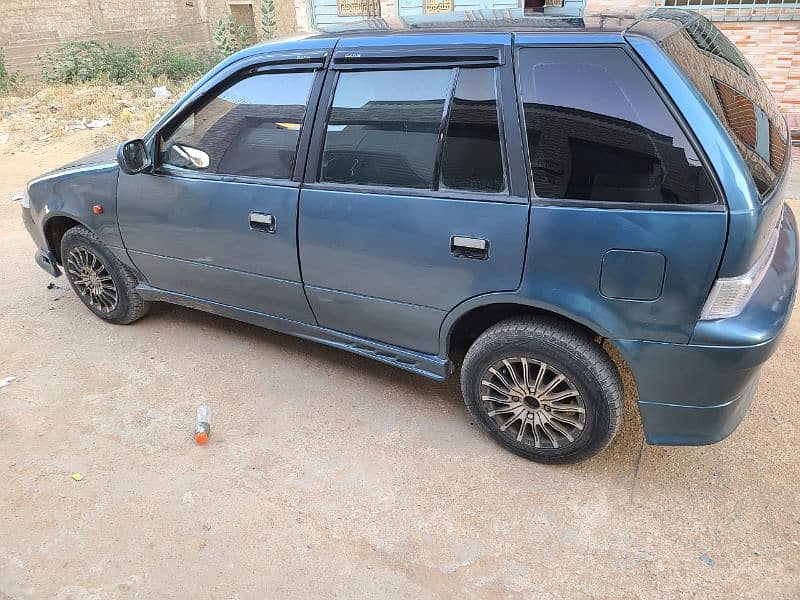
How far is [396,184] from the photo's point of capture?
8.85ft

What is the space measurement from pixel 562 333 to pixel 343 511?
3.97ft

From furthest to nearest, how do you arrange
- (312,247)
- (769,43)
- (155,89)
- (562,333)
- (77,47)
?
1. (77,47)
2. (155,89)
3. (769,43)
4. (312,247)
5. (562,333)

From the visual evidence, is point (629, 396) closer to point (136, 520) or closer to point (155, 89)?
point (136, 520)

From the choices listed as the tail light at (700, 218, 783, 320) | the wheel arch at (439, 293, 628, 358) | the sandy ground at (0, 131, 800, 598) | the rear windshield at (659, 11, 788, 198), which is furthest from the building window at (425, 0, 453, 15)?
the tail light at (700, 218, 783, 320)

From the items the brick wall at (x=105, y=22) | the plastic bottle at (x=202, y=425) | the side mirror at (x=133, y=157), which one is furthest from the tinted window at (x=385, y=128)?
the brick wall at (x=105, y=22)

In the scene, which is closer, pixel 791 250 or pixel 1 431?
pixel 791 250

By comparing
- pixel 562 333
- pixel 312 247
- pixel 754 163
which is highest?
pixel 754 163

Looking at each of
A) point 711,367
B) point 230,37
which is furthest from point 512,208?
point 230,37

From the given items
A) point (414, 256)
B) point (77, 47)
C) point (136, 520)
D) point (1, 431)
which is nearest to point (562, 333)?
point (414, 256)

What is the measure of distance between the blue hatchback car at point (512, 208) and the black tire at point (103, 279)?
0.58m

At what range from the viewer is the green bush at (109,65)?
40.4 feet

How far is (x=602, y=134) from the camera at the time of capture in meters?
2.25

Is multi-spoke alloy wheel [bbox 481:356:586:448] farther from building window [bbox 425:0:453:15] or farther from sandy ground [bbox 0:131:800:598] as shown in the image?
building window [bbox 425:0:453:15]

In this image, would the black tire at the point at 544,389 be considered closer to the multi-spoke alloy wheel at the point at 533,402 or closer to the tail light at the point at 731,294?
the multi-spoke alloy wheel at the point at 533,402
